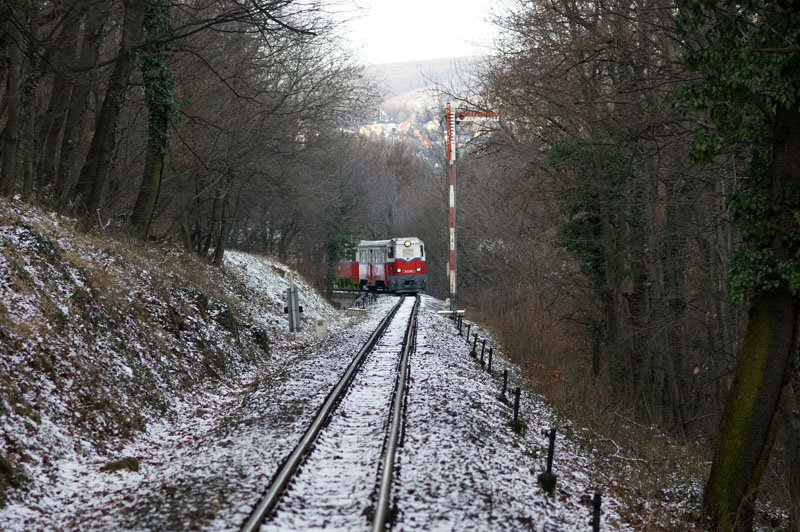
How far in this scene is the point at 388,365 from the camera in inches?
643

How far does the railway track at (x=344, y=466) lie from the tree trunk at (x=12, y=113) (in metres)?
7.47

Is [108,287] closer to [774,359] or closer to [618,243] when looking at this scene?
[774,359]

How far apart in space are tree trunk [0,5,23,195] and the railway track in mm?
7470

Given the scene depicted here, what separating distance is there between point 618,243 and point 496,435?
12.4 meters

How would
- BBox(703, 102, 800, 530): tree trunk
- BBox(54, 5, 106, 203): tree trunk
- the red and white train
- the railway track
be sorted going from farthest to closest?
the red and white train, BBox(54, 5, 106, 203): tree trunk, BBox(703, 102, 800, 530): tree trunk, the railway track

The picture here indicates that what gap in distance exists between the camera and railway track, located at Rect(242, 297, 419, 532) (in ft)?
22.4

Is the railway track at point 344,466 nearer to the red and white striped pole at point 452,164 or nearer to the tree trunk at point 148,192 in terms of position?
the tree trunk at point 148,192

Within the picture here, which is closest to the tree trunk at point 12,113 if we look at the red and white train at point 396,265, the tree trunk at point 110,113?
the tree trunk at point 110,113

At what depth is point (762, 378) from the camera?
Answer: 9609 millimetres

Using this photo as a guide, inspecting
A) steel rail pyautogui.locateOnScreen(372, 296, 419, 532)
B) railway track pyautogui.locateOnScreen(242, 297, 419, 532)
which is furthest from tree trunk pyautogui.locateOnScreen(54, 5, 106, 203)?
steel rail pyautogui.locateOnScreen(372, 296, 419, 532)

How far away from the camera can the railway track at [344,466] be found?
6836 mm

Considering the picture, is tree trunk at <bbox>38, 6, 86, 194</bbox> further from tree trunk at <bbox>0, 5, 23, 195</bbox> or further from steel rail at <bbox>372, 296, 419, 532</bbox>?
steel rail at <bbox>372, 296, 419, 532</bbox>

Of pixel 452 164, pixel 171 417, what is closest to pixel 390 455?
pixel 171 417

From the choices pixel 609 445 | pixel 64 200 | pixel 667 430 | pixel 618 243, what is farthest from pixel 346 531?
pixel 618 243
